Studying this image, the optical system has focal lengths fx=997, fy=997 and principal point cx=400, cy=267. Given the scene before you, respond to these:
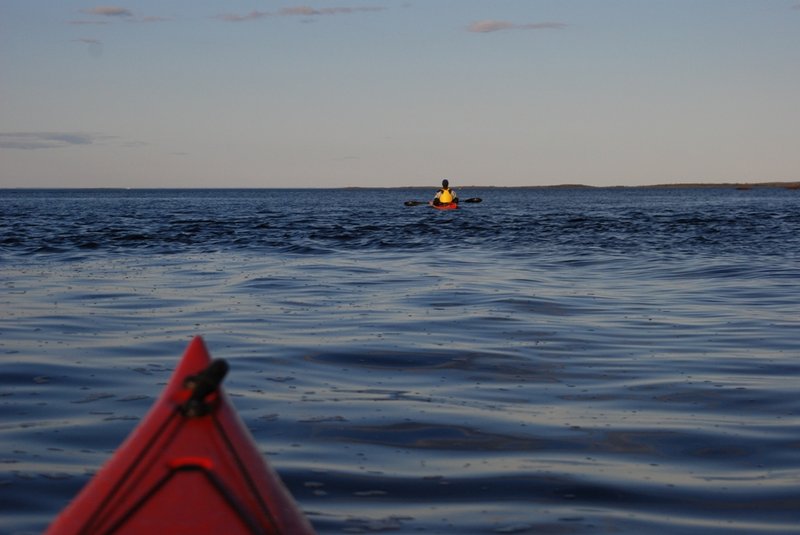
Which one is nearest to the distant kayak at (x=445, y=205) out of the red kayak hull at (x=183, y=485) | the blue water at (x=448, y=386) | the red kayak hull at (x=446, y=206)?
the red kayak hull at (x=446, y=206)

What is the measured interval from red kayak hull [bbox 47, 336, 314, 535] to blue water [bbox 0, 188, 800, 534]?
154 centimetres

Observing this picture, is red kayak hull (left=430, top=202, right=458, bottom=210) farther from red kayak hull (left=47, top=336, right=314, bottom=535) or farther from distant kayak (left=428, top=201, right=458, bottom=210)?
red kayak hull (left=47, top=336, right=314, bottom=535)

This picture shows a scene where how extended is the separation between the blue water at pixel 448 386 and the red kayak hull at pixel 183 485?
1541 mm

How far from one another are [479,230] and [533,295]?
1718cm

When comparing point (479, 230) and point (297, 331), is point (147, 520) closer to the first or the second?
point (297, 331)

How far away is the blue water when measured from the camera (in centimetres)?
539

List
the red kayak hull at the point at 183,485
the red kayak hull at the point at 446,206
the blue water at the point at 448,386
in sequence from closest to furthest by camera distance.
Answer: the red kayak hull at the point at 183,485, the blue water at the point at 448,386, the red kayak hull at the point at 446,206

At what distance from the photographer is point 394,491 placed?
5504 millimetres

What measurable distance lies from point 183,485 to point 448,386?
16.3 feet

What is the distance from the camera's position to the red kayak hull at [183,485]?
3346mm

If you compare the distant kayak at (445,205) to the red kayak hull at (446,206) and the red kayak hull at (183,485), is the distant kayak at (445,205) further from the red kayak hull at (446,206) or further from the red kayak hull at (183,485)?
the red kayak hull at (183,485)

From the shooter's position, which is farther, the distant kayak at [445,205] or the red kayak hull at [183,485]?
the distant kayak at [445,205]

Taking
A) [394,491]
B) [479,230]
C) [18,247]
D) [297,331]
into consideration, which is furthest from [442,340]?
[479,230]

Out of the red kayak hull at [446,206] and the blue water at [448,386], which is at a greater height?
the red kayak hull at [446,206]
